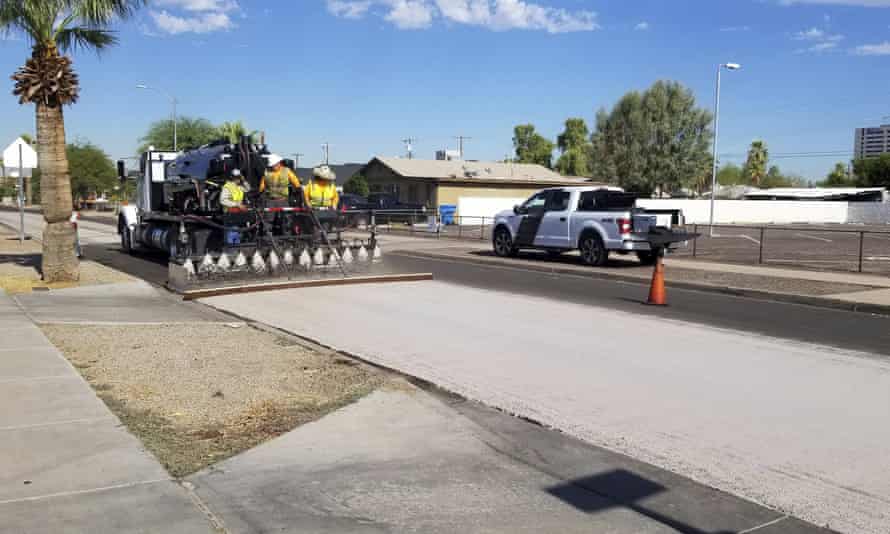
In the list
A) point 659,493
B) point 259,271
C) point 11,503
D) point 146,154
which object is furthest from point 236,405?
point 146,154

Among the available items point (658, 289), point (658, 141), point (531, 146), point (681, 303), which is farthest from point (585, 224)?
point (531, 146)

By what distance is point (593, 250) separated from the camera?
20766 mm

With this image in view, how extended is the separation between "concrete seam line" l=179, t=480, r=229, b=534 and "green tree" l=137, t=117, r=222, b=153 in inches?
2453

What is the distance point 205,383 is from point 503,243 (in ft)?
54.9

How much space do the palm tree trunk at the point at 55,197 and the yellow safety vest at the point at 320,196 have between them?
4.83 meters

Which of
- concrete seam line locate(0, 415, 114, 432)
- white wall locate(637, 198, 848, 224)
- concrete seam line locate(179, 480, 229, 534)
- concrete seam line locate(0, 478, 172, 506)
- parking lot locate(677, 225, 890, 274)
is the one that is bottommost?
concrete seam line locate(179, 480, 229, 534)

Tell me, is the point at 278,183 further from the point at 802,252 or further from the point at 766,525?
the point at 802,252

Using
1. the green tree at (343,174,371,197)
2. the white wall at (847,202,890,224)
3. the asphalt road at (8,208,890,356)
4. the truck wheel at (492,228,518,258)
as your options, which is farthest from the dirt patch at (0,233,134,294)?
the white wall at (847,202,890,224)

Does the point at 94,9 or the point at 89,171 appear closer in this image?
the point at 94,9

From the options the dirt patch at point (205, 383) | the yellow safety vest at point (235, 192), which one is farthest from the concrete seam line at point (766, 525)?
the yellow safety vest at point (235, 192)

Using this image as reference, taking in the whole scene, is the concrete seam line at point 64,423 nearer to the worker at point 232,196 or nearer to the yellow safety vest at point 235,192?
the worker at point 232,196

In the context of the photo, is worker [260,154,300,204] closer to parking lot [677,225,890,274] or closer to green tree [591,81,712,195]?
parking lot [677,225,890,274]

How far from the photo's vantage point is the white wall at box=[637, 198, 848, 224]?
55594 millimetres

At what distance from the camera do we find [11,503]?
4.61 metres
